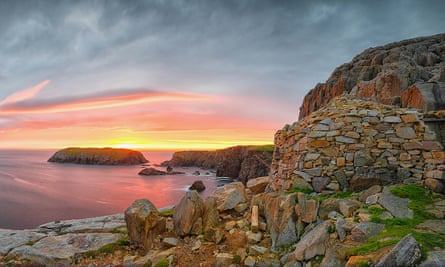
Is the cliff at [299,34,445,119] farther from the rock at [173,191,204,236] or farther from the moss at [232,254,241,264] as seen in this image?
the rock at [173,191,204,236]

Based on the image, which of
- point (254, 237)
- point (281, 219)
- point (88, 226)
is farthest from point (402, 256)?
point (88, 226)

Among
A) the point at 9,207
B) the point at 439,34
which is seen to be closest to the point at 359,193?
→ the point at 9,207

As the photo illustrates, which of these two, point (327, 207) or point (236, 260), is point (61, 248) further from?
point (327, 207)

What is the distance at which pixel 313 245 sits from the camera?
6227 mm

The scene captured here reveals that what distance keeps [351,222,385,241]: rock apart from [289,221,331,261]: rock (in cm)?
68

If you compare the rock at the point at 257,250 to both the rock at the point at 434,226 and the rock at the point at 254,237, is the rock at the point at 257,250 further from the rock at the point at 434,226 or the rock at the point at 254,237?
the rock at the point at 434,226

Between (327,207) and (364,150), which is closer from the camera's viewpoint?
(327,207)

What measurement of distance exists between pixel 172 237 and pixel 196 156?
153 meters

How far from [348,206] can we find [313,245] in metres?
1.88

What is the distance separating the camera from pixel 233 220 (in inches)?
395

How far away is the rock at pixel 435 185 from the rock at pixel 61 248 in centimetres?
1169

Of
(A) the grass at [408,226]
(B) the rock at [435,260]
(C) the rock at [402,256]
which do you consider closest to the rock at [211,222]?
(A) the grass at [408,226]

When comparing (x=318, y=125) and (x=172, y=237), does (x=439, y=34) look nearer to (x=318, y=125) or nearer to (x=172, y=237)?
(x=318, y=125)

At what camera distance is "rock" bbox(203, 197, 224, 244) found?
29.1 ft
